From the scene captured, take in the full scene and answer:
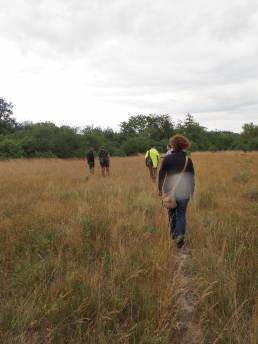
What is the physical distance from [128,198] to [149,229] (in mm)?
3274

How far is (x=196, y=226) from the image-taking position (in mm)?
5434

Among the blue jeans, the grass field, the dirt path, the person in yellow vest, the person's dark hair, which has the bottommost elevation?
the dirt path

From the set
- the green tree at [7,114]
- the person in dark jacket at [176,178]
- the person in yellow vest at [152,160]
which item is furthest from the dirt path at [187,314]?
the green tree at [7,114]

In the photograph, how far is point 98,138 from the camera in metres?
42.1

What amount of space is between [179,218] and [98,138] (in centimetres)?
3795

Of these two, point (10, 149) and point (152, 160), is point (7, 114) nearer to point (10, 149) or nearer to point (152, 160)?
point (10, 149)

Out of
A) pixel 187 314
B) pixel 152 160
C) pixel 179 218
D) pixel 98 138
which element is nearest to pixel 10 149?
pixel 98 138

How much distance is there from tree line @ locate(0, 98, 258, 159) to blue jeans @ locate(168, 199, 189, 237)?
868cm

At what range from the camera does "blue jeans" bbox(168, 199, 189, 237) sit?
16.1 feet

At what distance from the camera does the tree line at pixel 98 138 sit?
3353 cm

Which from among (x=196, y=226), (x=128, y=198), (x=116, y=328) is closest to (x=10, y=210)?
(x=128, y=198)

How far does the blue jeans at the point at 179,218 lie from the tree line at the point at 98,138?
28.5 feet

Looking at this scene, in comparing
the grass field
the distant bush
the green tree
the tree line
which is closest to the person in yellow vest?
the tree line

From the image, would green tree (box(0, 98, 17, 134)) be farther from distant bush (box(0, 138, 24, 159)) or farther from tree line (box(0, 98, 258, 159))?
distant bush (box(0, 138, 24, 159))
